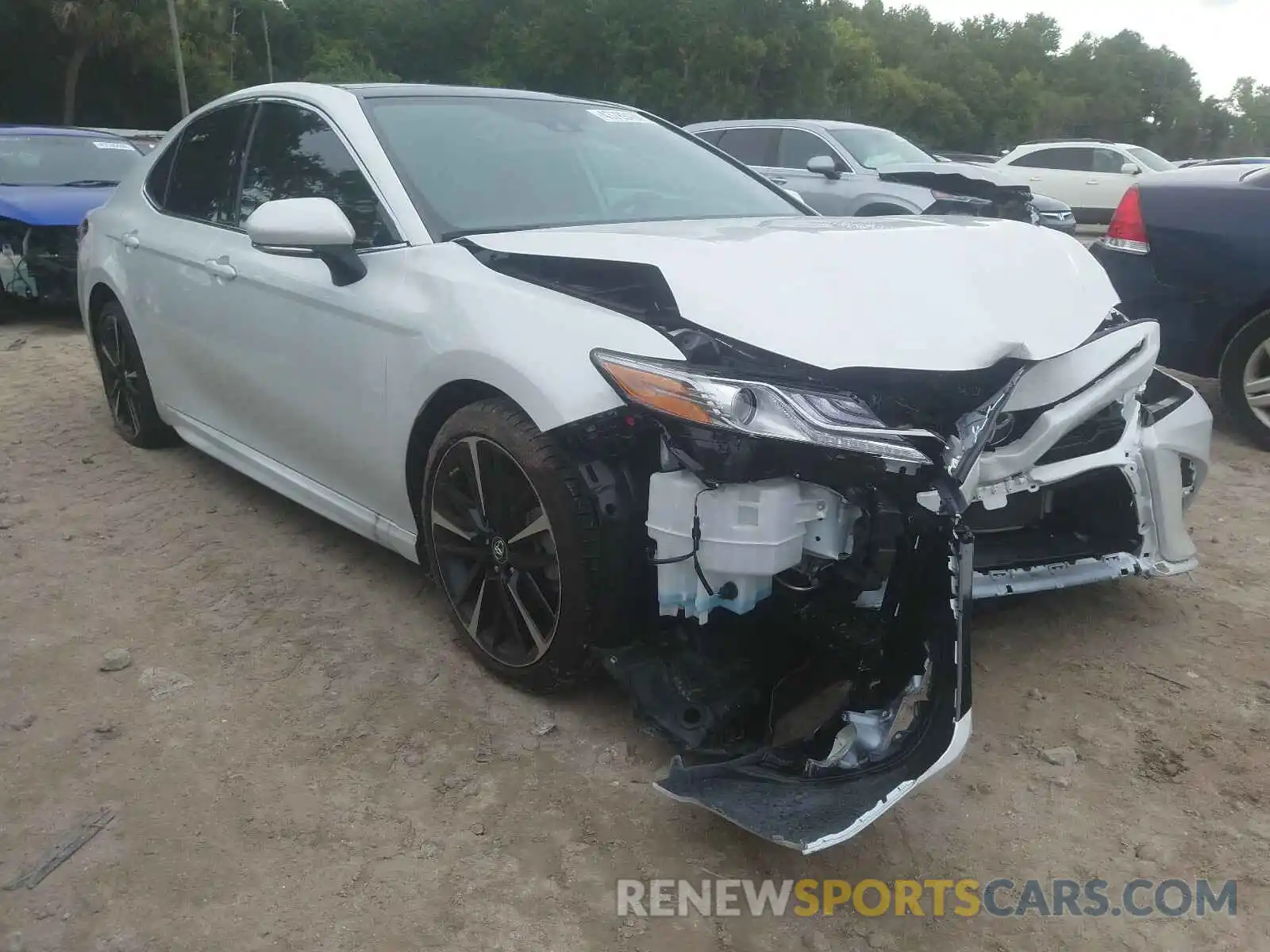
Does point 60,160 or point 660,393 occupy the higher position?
point 60,160

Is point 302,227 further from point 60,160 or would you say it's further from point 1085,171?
point 1085,171

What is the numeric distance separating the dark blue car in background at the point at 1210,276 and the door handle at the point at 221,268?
13.3 ft

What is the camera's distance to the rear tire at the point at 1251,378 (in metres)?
4.83

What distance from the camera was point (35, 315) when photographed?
881 centimetres

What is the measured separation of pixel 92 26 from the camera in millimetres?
29234

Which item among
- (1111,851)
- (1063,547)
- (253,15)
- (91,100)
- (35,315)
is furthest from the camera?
(253,15)

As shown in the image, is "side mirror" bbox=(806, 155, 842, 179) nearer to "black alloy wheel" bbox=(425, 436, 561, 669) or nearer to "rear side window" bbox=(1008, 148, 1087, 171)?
"black alloy wheel" bbox=(425, 436, 561, 669)

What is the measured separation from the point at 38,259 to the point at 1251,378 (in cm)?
826

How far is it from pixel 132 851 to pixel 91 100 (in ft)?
129

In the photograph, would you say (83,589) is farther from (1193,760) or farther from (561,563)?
(1193,760)

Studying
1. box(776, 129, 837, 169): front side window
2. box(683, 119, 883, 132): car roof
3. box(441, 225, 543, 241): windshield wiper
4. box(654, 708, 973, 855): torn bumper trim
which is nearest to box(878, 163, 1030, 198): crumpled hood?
box(776, 129, 837, 169): front side window

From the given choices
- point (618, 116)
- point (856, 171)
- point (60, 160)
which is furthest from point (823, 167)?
point (60, 160)

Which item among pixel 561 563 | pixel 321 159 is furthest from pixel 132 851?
pixel 321 159

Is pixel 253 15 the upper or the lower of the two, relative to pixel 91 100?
upper
